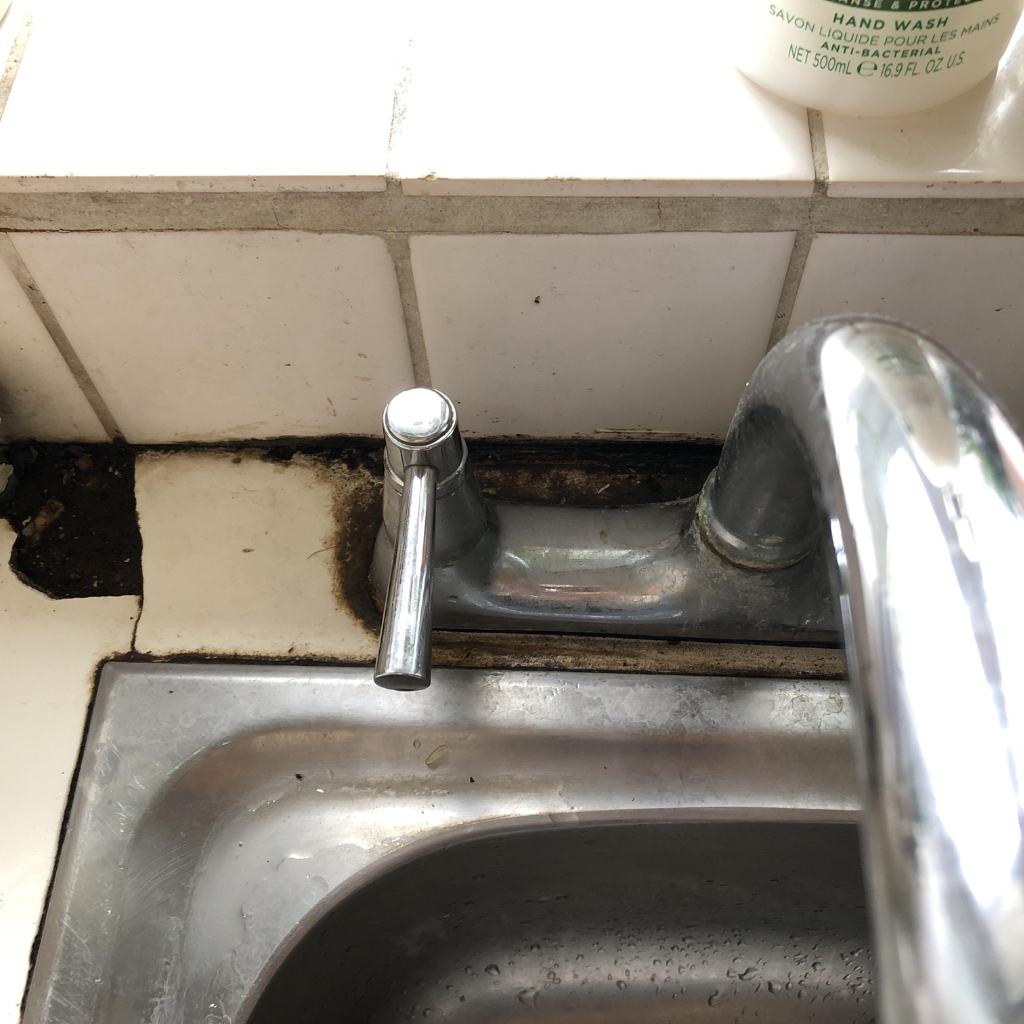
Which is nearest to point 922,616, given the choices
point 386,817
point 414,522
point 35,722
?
point 414,522

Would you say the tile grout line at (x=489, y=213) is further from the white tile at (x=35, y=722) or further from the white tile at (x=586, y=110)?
the white tile at (x=35, y=722)

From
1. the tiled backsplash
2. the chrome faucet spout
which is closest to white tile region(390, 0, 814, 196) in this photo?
the tiled backsplash

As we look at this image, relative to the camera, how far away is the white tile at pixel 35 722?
0.38 metres

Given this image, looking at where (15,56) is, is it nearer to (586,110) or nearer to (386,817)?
(586,110)

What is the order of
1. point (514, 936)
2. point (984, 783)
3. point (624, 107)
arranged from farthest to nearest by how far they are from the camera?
point (514, 936) < point (624, 107) < point (984, 783)

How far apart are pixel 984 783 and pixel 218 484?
0.39m

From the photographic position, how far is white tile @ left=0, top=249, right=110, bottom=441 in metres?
0.39

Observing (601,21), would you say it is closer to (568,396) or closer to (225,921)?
(568,396)

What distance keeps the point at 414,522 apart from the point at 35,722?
0.23 m

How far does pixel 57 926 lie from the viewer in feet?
1.22

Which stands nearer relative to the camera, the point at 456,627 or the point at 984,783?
the point at 984,783

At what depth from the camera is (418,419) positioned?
0.33m

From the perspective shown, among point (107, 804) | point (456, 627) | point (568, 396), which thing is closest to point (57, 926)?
point (107, 804)

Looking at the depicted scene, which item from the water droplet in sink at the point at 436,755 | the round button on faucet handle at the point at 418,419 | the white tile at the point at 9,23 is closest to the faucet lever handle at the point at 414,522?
the round button on faucet handle at the point at 418,419
